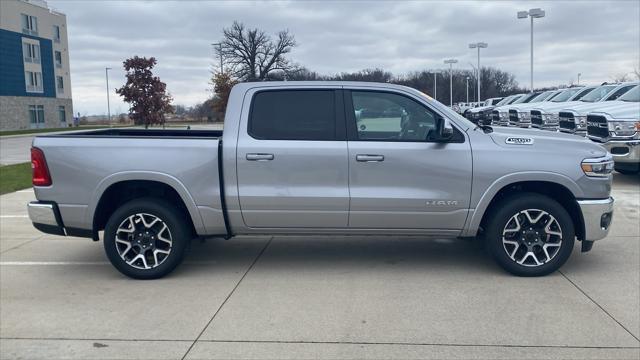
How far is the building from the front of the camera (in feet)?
177

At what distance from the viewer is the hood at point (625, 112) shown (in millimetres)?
11791

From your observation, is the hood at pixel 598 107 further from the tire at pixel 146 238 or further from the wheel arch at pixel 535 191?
the tire at pixel 146 238

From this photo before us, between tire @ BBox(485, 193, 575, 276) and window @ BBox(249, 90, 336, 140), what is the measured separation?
71.9 inches

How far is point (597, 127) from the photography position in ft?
40.3

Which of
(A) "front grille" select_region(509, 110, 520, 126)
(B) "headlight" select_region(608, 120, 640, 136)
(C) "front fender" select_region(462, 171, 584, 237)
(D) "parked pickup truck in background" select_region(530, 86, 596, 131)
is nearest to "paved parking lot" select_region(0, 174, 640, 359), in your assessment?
(C) "front fender" select_region(462, 171, 584, 237)

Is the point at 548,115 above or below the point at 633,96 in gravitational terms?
below

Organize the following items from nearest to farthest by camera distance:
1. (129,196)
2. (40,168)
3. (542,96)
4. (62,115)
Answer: (40,168), (129,196), (542,96), (62,115)

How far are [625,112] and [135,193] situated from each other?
10.0 metres

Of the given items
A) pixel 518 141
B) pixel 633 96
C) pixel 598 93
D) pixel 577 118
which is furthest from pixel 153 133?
pixel 598 93

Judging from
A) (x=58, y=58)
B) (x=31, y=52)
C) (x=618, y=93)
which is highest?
(x=58, y=58)

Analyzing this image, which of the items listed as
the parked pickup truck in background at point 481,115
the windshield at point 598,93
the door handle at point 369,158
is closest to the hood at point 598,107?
the parked pickup truck in background at point 481,115

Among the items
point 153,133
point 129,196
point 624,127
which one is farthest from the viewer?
point 624,127

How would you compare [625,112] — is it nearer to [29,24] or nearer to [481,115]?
[481,115]

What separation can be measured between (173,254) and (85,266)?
133cm
